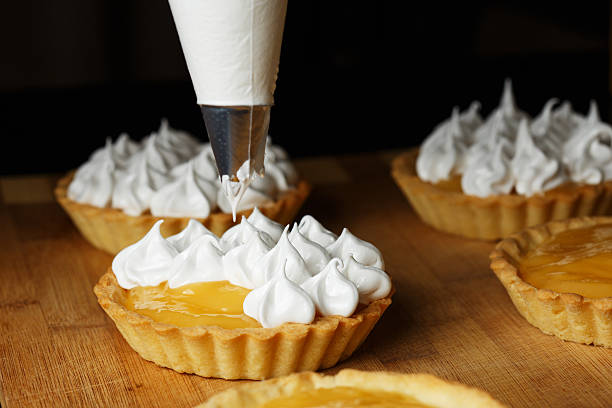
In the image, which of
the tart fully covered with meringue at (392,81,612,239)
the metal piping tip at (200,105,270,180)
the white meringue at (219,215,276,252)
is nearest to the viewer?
the metal piping tip at (200,105,270,180)

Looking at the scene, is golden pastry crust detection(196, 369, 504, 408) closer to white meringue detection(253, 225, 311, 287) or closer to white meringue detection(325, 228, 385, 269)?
white meringue detection(253, 225, 311, 287)

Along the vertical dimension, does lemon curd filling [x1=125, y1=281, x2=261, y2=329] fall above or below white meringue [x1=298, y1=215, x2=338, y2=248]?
below

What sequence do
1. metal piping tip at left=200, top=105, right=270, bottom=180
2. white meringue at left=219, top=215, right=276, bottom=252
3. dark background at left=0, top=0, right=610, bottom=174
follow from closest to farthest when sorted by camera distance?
1. metal piping tip at left=200, top=105, right=270, bottom=180
2. white meringue at left=219, top=215, right=276, bottom=252
3. dark background at left=0, top=0, right=610, bottom=174

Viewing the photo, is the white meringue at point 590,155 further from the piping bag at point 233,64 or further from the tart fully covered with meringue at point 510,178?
the piping bag at point 233,64

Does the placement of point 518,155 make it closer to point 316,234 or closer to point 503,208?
point 503,208

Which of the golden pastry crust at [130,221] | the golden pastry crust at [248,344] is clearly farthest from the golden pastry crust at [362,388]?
the golden pastry crust at [130,221]

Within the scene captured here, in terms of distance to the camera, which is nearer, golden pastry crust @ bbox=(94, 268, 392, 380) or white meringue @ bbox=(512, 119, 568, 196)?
golden pastry crust @ bbox=(94, 268, 392, 380)

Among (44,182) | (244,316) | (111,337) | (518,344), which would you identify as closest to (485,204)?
(518,344)

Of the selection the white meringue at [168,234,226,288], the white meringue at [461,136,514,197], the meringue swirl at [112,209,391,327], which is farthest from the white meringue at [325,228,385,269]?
the white meringue at [461,136,514,197]
